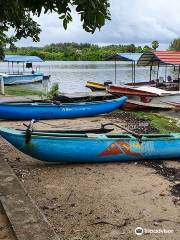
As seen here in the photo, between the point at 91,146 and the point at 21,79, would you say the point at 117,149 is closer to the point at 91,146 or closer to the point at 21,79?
the point at 91,146

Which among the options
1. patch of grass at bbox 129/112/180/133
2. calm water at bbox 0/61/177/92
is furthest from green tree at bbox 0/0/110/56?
calm water at bbox 0/61/177/92

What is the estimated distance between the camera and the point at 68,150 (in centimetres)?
805

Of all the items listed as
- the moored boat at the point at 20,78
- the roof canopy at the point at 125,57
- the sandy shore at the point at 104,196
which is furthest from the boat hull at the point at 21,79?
the sandy shore at the point at 104,196

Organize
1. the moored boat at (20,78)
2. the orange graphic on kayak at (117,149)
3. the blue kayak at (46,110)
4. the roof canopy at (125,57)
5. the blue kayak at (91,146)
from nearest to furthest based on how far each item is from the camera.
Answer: the blue kayak at (91,146)
the orange graphic on kayak at (117,149)
the blue kayak at (46,110)
the roof canopy at (125,57)
the moored boat at (20,78)

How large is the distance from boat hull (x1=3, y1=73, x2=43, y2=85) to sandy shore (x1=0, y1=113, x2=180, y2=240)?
21.2m

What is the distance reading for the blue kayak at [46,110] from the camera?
1375 centimetres

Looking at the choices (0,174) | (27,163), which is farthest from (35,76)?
(0,174)

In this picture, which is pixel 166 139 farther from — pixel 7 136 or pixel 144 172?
pixel 7 136

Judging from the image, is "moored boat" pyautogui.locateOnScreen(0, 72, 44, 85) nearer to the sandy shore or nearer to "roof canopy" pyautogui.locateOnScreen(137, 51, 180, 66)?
"roof canopy" pyautogui.locateOnScreen(137, 51, 180, 66)

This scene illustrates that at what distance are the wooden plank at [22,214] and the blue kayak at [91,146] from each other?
1.84m

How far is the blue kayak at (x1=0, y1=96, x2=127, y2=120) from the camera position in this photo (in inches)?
541

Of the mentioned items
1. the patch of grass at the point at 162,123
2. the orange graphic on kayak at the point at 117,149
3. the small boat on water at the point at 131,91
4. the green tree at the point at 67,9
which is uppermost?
the green tree at the point at 67,9

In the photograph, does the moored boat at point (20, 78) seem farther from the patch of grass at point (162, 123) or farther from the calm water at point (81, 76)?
the patch of grass at point (162, 123)

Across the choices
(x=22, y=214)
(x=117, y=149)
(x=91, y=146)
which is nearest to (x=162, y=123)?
(x=117, y=149)
